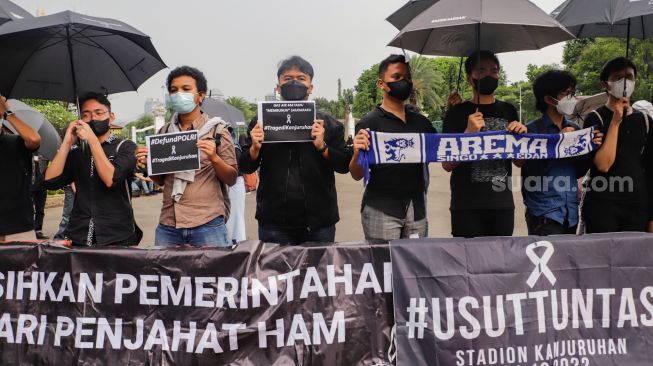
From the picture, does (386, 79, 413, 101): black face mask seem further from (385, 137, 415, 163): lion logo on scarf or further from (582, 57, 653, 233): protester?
(582, 57, 653, 233): protester

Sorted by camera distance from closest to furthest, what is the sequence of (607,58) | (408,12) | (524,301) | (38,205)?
(524,301), (408,12), (38,205), (607,58)

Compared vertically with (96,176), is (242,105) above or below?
above

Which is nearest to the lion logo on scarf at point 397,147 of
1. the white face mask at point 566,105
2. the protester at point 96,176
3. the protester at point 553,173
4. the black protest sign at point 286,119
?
the black protest sign at point 286,119

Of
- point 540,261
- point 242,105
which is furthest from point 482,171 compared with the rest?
point 242,105

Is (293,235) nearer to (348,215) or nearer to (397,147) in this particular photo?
(397,147)

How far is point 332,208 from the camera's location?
404 centimetres

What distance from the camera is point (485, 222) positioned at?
4.09 m

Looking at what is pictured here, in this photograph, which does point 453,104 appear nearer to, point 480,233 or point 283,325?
point 480,233

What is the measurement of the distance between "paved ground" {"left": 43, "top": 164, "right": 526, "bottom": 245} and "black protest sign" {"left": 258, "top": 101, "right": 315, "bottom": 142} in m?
4.06

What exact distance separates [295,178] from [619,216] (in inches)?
97.4

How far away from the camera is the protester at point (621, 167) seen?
406cm

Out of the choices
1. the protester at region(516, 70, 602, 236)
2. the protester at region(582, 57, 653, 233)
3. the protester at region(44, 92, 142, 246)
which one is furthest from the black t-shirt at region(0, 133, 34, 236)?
the protester at region(582, 57, 653, 233)

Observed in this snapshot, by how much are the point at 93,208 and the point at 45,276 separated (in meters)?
0.62

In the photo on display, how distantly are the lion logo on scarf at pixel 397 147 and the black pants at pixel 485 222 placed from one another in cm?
65
